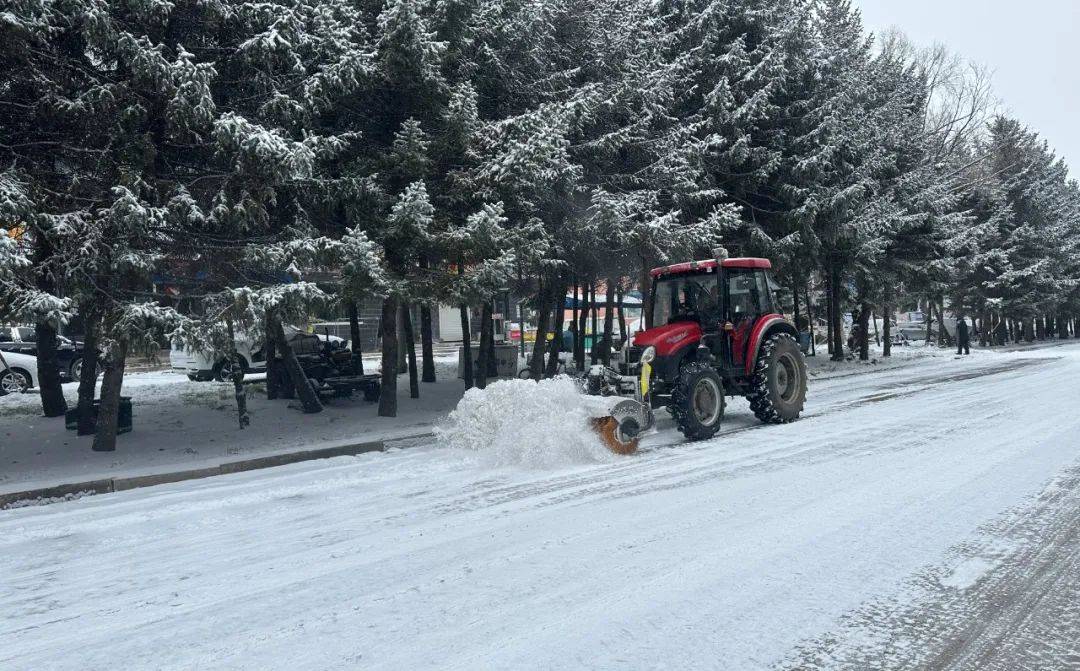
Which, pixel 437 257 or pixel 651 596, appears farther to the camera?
pixel 437 257

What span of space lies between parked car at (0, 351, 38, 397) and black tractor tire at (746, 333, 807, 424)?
1695 cm

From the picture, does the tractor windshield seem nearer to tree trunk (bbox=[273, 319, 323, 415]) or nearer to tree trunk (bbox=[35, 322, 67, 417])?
tree trunk (bbox=[273, 319, 323, 415])

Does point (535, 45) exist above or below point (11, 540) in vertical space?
above

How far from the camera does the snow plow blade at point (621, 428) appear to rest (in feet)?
29.8

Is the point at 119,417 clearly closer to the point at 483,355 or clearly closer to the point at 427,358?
the point at 483,355

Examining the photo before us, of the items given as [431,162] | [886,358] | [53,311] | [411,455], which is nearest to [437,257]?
[431,162]

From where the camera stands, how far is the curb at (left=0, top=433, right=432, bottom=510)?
26.8 ft

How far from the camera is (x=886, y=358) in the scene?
99.2 ft

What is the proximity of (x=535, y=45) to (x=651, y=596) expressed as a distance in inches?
470

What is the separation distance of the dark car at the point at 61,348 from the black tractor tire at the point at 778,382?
18.8m

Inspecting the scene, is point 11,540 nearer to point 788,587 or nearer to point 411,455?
point 411,455

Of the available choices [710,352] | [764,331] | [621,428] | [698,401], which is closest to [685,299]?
[710,352]

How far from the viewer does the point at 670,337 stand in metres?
10.7

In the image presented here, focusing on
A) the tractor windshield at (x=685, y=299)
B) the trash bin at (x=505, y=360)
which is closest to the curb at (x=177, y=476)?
the tractor windshield at (x=685, y=299)
